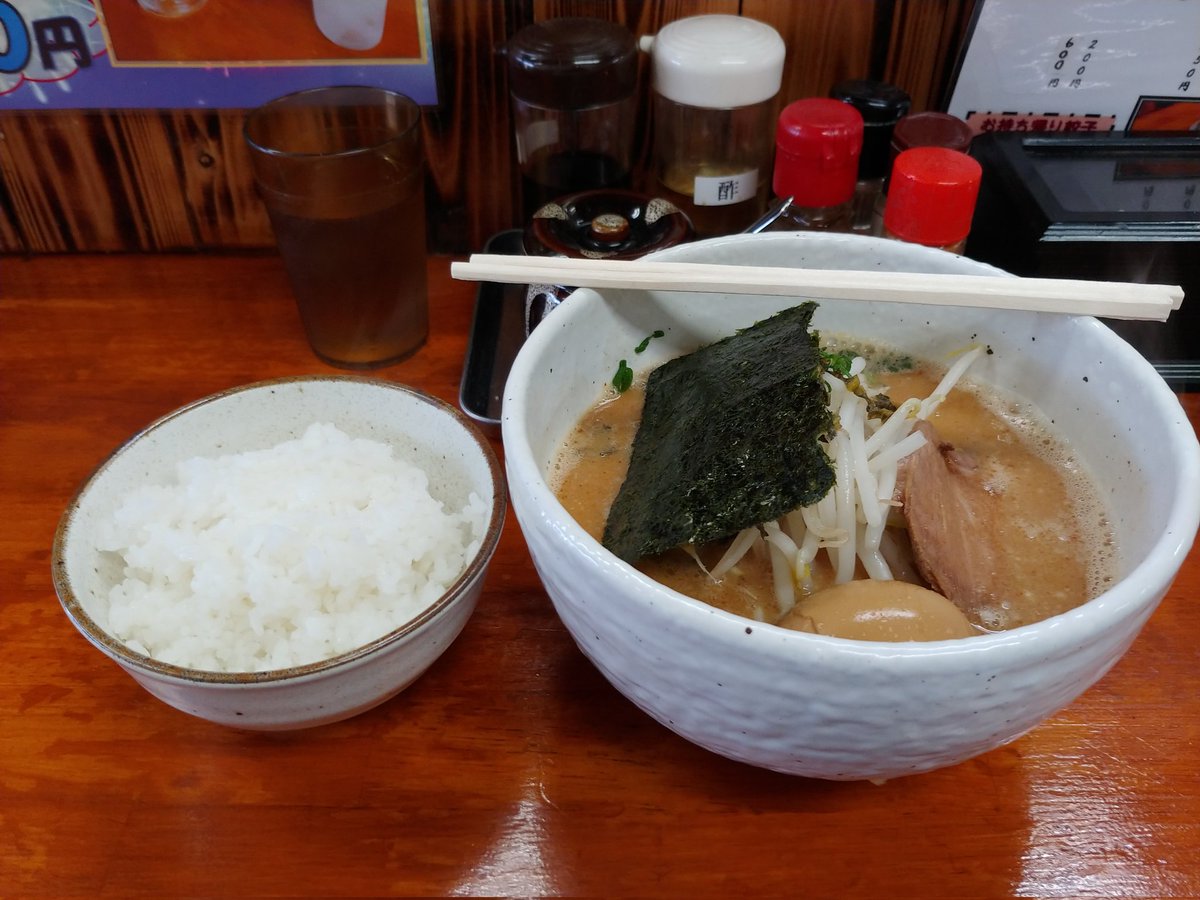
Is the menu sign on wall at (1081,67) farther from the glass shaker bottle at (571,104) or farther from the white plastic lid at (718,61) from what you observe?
the glass shaker bottle at (571,104)

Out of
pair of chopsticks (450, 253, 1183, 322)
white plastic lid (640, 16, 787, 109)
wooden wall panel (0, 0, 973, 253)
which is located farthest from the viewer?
wooden wall panel (0, 0, 973, 253)

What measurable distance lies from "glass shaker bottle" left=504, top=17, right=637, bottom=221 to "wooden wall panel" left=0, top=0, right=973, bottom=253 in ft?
0.21

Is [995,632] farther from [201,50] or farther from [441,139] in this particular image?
[201,50]

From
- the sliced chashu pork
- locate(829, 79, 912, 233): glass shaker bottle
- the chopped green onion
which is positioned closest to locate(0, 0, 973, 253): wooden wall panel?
locate(829, 79, 912, 233): glass shaker bottle

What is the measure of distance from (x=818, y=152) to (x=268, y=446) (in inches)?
30.5

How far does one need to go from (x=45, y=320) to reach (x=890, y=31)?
139 centimetres

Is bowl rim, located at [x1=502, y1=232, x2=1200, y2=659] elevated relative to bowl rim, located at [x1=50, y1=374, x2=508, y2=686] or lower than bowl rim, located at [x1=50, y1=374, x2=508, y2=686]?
elevated

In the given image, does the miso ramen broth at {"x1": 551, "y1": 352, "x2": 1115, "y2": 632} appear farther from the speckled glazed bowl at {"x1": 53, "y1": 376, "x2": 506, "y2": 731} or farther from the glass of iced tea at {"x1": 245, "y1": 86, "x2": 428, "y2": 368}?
the glass of iced tea at {"x1": 245, "y1": 86, "x2": 428, "y2": 368}

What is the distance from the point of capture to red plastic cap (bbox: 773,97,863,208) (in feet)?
3.91

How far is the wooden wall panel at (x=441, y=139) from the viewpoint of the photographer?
1413 mm

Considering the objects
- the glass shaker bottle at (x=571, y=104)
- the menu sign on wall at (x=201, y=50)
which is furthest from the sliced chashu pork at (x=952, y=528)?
the menu sign on wall at (x=201, y=50)

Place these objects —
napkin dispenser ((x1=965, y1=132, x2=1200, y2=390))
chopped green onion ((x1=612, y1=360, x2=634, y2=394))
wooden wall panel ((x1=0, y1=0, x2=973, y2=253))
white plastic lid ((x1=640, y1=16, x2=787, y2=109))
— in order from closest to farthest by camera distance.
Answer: chopped green onion ((x1=612, y1=360, x2=634, y2=394)) < napkin dispenser ((x1=965, y1=132, x2=1200, y2=390)) < white plastic lid ((x1=640, y1=16, x2=787, y2=109)) < wooden wall panel ((x1=0, y1=0, x2=973, y2=253))

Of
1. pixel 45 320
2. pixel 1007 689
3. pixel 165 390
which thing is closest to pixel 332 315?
pixel 165 390

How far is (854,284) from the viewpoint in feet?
2.99
